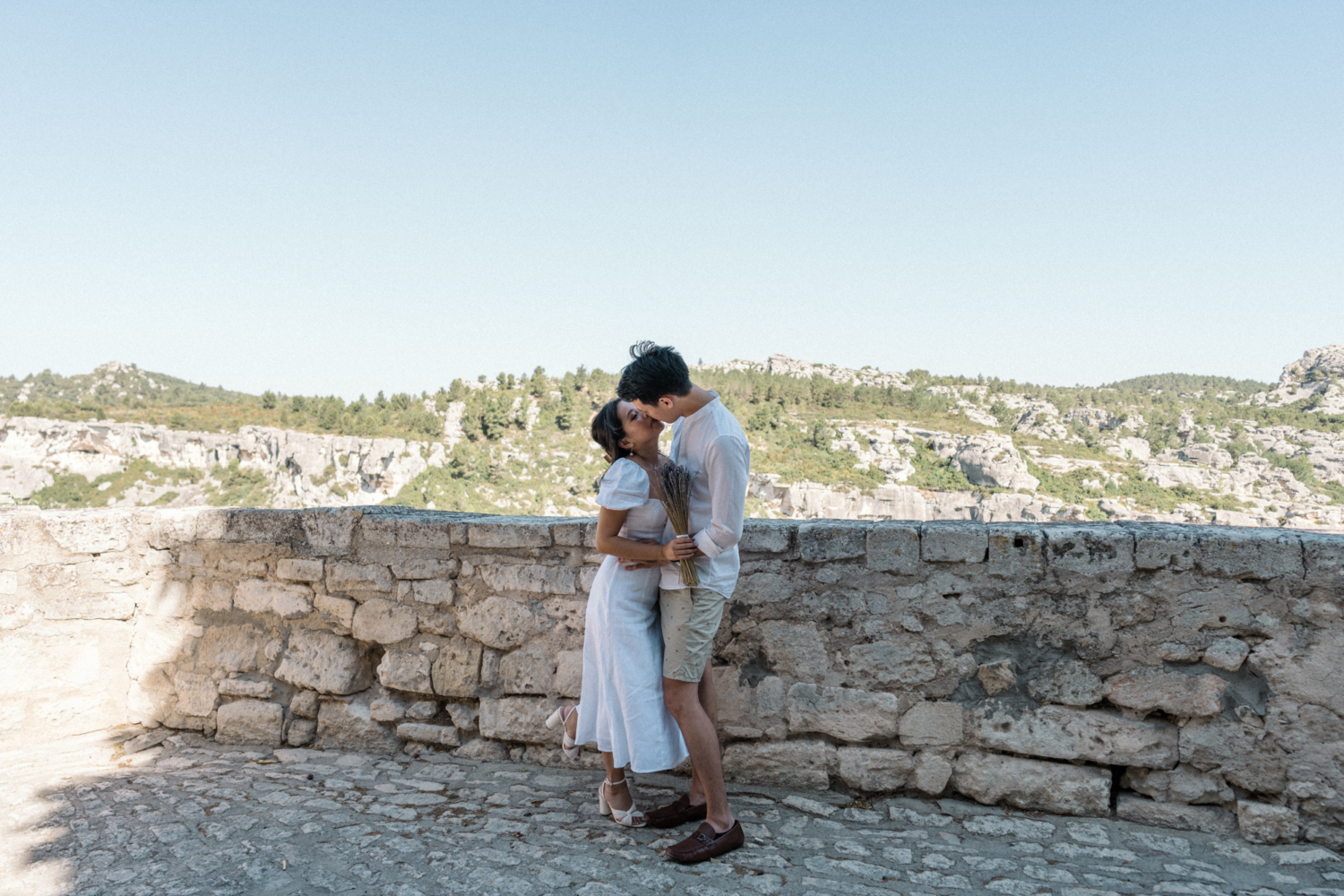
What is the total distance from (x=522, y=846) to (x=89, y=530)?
2667 mm

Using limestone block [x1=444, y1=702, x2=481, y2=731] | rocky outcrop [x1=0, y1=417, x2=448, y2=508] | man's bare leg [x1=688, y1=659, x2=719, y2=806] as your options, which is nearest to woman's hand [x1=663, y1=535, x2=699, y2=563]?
man's bare leg [x1=688, y1=659, x2=719, y2=806]

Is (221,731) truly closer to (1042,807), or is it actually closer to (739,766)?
(739,766)

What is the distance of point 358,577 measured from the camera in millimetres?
3062

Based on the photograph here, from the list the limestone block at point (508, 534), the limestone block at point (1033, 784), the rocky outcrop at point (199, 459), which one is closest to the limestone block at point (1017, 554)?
the limestone block at point (1033, 784)

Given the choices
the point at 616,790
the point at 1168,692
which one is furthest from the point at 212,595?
the point at 1168,692

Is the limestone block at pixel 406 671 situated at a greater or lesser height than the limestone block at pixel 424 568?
lesser

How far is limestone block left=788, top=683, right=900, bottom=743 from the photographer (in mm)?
2504

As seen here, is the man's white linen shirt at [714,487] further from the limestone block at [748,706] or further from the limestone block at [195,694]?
the limestone block at [195,694]

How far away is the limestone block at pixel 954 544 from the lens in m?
2.45

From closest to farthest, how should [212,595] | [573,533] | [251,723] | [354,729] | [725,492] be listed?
[725,492] < [573,533] < [354,729] < [251,723] < [212,595]

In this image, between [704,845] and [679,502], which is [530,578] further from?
[704,845]

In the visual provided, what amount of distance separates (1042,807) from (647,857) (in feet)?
4.34

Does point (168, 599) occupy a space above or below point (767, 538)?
below

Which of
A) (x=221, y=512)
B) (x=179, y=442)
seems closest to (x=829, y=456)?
(x=179, y=442)
